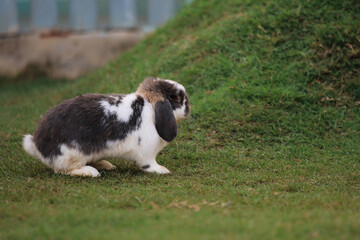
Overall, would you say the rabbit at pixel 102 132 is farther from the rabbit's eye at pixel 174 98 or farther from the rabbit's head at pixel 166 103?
the rabbit's eye at pixel 174 98

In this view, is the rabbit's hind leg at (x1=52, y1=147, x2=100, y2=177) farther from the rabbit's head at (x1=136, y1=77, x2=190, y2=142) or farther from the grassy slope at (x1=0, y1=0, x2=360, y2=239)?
the rabbit's head at (x1=136, y1=77, x2=190, y2=142)

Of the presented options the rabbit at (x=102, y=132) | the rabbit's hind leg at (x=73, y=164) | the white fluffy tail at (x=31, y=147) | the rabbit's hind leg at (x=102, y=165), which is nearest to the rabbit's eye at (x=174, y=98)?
the rabbit at (x=102, y=132)

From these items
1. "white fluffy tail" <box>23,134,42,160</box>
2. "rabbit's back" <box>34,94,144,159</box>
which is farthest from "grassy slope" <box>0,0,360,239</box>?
"rabbit's back" <box>34,94,144,159</box>

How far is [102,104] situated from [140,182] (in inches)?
35.1

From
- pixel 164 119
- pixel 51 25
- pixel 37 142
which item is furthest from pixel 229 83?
pixel 51 25

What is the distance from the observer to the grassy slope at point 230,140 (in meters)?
3.54

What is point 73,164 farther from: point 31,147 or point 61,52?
point 61,52

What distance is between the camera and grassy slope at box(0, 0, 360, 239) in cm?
354

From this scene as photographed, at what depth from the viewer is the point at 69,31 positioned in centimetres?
1169

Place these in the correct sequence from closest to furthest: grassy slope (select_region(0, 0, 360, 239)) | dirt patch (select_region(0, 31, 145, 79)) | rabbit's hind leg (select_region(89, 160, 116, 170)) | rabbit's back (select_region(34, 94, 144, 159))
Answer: grassy slope (select_region(0, 0, 360, 239))
rabbit's back (select_region(34, 94, 144, 159))
rabbit's hind leg (select_region(89, 160, 116, 170))
dirt patch (select_region(0, 31, 145, 79))

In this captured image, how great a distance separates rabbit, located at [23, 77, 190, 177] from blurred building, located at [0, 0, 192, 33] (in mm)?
7027

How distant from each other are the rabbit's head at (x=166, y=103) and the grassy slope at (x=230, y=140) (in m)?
0.50

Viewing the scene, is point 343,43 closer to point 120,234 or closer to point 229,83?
point 229,83

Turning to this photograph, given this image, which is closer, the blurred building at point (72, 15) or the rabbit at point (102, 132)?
the rabbit at point (102, 132)
